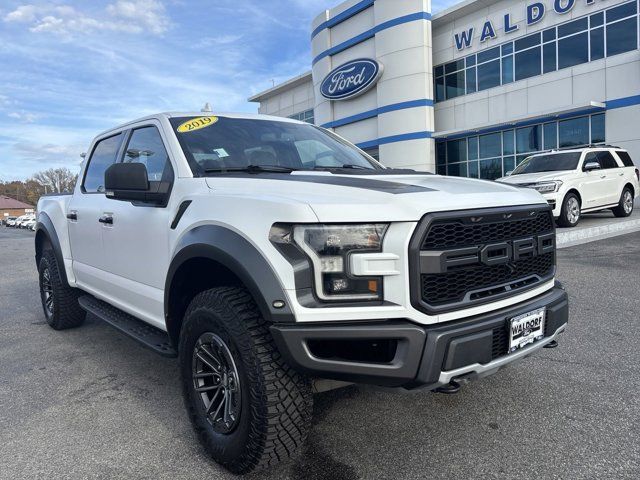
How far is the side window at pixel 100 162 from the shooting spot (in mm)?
4195

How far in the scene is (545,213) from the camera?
9.25ft

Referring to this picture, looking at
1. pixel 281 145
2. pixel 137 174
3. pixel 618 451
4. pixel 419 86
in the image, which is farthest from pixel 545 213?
pixel 419 86

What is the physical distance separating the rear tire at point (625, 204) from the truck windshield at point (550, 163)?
2462 mm

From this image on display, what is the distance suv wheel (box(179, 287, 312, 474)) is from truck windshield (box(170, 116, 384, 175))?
37.4 inches

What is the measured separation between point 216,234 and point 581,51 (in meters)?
21.6

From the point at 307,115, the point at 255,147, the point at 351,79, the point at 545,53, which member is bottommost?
the point at 255,147

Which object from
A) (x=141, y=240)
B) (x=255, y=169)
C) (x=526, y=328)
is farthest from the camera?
(x=141, y=240)

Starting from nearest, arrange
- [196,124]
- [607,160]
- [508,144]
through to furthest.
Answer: [196,124] < [607,160] < [508,144]

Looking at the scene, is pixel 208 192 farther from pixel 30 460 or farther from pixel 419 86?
pixel 419 86

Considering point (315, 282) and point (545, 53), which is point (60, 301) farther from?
point (545, 53)

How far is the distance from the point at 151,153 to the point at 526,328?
2605 millimetres

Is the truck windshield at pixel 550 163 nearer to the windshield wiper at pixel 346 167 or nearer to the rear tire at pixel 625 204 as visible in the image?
the rear tire at pixel 625 204

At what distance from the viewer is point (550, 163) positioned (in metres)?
11.3

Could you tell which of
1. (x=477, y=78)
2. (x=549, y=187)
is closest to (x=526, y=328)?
(x=549, y=187)
